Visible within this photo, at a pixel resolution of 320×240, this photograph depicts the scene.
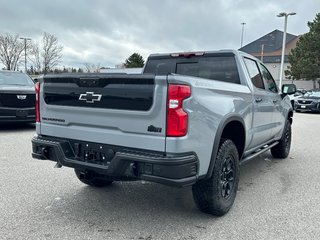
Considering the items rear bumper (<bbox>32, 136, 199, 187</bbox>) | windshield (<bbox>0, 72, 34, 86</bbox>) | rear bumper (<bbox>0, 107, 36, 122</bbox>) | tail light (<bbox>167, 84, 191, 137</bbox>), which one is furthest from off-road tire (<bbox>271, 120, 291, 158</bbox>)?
windshield (<bbox>0, 72, 34, 86</bbox>)

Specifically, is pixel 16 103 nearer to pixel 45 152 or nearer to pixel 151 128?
pixel 45 152

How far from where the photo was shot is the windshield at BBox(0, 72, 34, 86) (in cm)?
991

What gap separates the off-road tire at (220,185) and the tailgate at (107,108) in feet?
2.70

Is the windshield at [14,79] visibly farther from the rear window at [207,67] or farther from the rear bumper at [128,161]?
the rear bumper at [128,161]

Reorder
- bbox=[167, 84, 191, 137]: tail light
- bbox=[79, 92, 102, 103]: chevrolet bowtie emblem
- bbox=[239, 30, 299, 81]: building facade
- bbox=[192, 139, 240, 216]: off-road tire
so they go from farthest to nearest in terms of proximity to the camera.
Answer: bbox=[239, 30, 299, 81]: building facade → bbox=[192, 139, 240, 216]: off-road tire → bbox=[79, 92, 102, 103]: chevrolet bowtie emblem → bbox=[167, 84, 191, 137]: tail light

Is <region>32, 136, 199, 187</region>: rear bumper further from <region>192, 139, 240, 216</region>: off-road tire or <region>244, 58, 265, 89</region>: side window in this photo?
<region>244, 58, 265, 89</region>: side window

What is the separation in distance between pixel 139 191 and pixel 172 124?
192 cm

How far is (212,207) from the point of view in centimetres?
358

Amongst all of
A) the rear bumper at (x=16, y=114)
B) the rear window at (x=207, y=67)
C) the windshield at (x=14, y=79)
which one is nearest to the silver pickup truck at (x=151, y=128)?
the rear window at (x=207, y=67)

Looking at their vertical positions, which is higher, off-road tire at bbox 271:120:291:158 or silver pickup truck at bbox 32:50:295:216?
silver pickup truck at bbox 32:50:295:216

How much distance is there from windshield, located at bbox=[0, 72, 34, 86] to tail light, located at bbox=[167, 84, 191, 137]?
819 centimetres

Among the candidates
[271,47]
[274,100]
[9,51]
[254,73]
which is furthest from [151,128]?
[271,47]

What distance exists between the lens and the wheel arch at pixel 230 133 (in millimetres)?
3408

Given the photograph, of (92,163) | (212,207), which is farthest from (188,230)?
(92,163)
